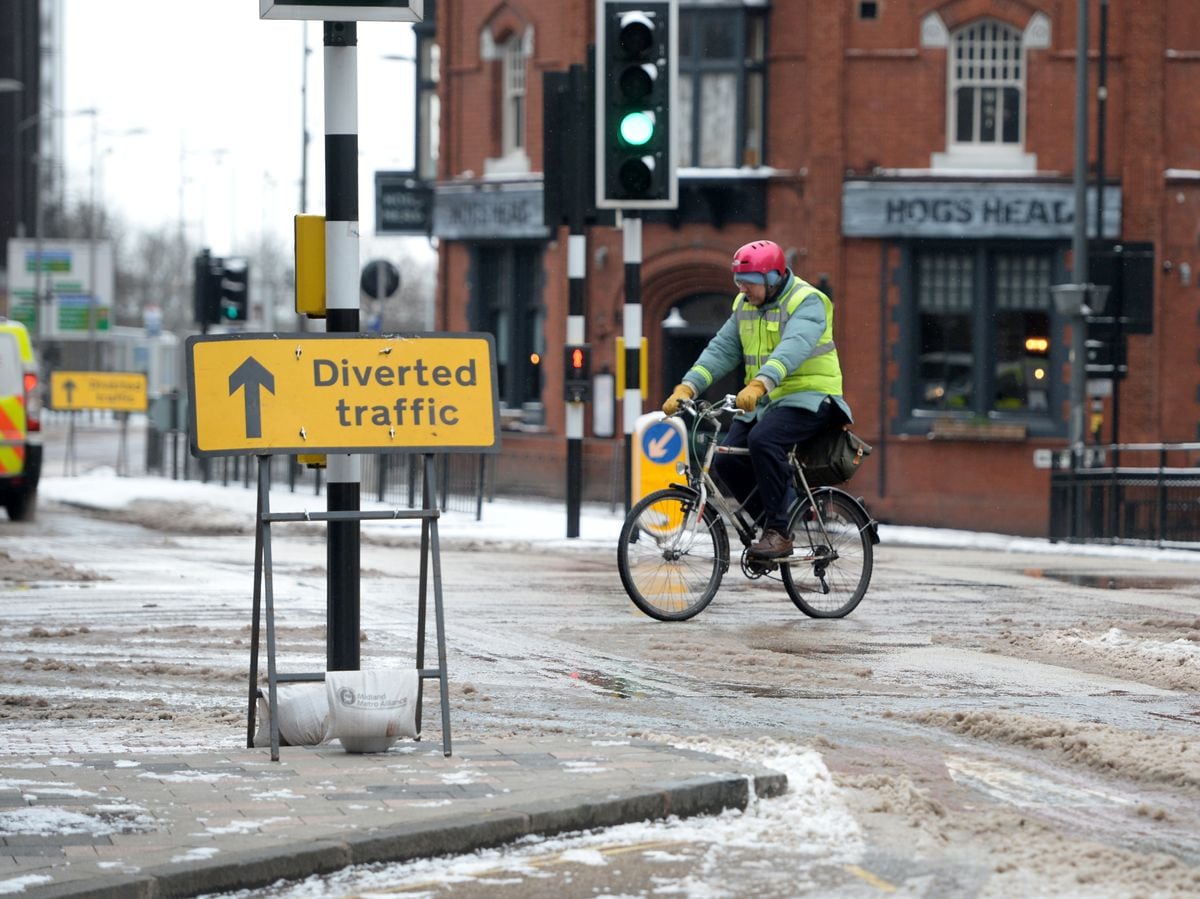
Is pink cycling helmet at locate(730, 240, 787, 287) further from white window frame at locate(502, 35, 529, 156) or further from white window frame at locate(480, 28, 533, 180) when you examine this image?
white window frame at locate(502, 35, 529, 156)

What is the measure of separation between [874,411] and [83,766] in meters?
24.0

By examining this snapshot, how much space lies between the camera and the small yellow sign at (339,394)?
679 cm

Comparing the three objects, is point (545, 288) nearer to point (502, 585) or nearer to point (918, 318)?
point (918, 318)

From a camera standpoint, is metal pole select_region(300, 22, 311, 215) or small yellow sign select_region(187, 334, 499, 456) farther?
metal pole select_region(300, 22, 311, 215)

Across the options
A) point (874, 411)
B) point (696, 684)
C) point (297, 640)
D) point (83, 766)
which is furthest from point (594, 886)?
point (874, 411)

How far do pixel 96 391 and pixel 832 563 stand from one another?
26015 millimetres

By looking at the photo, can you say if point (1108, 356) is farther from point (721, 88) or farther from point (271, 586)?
point (271, 586)

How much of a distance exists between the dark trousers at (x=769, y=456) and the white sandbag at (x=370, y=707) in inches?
175

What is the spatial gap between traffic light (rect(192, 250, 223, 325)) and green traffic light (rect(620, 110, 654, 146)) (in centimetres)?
1527

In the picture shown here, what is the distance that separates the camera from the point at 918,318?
1171 inches

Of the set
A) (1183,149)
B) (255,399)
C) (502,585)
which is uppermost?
(1183,149)

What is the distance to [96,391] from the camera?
35188mm

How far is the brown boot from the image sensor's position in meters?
10.9

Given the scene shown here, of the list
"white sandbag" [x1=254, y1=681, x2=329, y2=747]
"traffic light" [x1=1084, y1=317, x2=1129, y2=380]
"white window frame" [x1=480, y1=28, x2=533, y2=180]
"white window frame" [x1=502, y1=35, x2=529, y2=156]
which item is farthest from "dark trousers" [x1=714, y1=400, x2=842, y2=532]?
"white window frame" [x1=502, y1=35, x2=529, y2=156]
